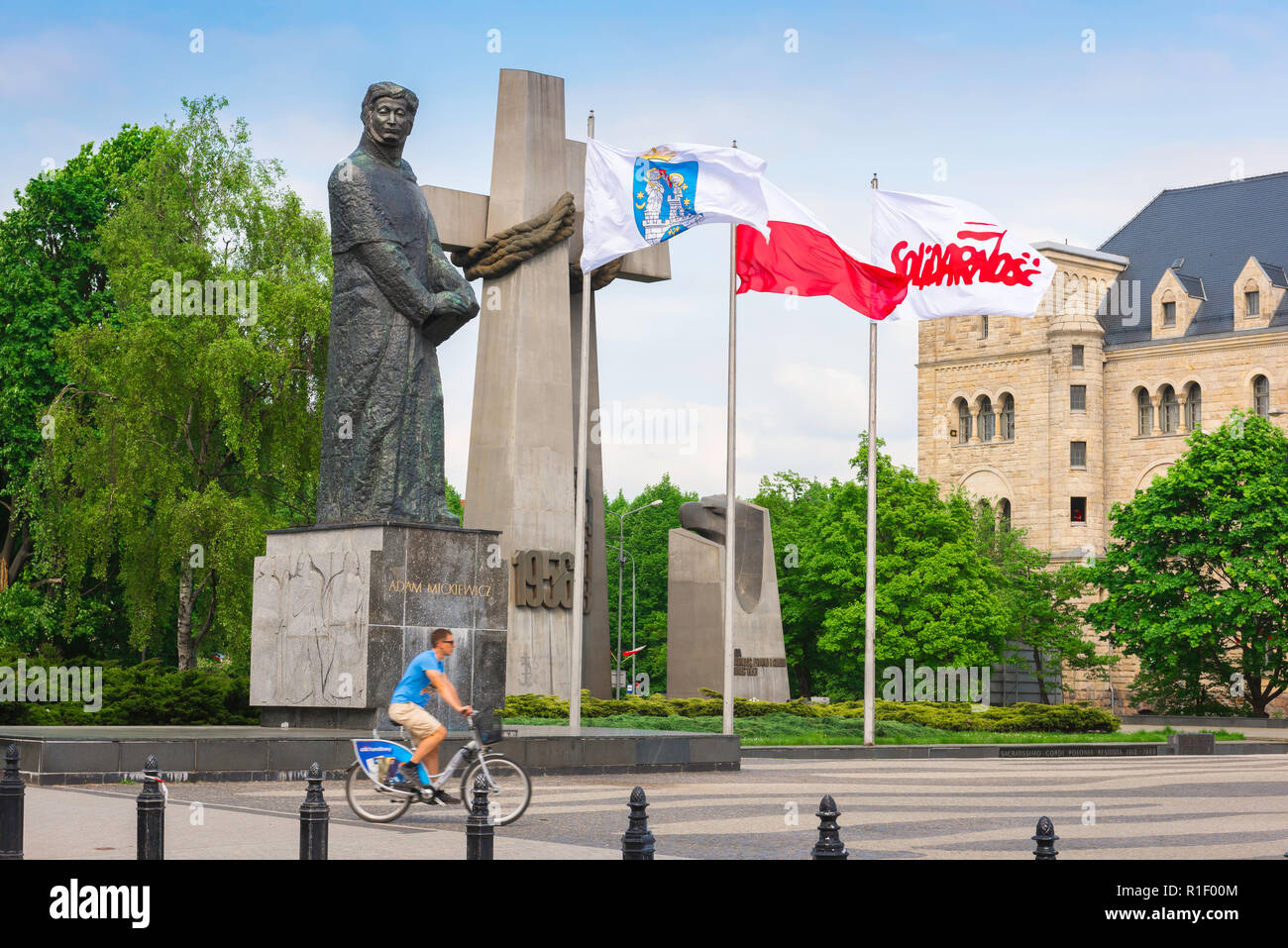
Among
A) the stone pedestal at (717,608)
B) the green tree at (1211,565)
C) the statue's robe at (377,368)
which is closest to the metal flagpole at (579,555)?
the statue's robe at (377,368)

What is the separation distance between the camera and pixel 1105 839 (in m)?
14.8

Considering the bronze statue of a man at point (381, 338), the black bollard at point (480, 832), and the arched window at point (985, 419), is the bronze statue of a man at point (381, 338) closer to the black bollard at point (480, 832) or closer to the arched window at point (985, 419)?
the black bollard at point (480, 832)

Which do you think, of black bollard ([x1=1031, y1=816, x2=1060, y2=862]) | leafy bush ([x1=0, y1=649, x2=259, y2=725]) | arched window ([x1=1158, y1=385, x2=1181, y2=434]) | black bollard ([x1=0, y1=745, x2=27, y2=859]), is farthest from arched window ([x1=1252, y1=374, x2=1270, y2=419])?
black bollard ([x1=1031, y1=816, x2=1060, y2=862])

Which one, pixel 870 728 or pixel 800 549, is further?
pixel 800 549

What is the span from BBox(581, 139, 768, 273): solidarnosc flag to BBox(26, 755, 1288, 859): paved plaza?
29.8 ft

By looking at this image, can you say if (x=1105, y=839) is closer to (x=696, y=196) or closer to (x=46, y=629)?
(x=696, y=196)

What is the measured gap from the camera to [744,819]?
53.9ft

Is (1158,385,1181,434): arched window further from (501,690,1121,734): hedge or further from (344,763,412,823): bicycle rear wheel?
(344,763,412,823): bicycle rear wheel

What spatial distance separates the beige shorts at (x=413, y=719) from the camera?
1545 cm

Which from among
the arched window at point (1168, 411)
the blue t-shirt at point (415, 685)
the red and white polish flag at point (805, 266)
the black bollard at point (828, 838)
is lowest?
the black bollard at point (828, 838)

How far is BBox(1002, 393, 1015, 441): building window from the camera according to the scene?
89812 mm

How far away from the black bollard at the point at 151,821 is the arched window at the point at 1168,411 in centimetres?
7989
